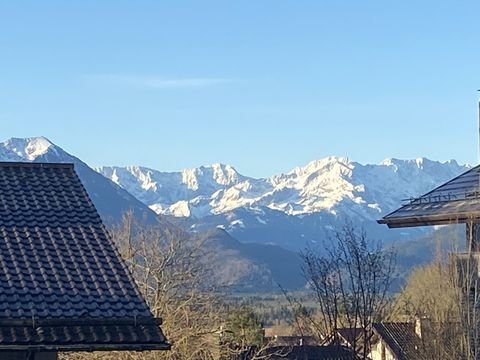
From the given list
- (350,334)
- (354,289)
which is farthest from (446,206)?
(350,334)

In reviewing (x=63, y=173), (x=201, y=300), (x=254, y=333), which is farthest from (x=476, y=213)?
(x=254, y=333)

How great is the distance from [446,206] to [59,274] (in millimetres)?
8202

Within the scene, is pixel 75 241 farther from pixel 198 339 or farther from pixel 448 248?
pixel 198 339

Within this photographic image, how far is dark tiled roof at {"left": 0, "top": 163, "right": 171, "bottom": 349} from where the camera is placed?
409 inches

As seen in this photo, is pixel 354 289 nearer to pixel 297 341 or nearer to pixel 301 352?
pixel 301 352

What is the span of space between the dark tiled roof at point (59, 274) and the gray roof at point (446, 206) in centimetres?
655

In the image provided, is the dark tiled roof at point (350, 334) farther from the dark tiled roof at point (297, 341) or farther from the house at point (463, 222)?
the dark tiled roof at point (297, 341)

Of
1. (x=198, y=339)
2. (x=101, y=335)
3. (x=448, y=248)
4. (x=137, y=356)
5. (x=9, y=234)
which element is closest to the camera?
(x=101, y=335)

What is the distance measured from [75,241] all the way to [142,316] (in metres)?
1.54

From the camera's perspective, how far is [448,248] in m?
19.8

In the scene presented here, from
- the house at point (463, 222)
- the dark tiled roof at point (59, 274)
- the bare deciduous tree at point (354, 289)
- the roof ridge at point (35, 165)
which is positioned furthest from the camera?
the bare deciduous tree at point (354, 289)

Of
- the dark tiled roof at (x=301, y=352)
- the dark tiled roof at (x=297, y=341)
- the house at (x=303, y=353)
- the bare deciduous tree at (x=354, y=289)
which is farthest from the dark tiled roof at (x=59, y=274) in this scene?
the dark tiled roof at (x=297, y=341)

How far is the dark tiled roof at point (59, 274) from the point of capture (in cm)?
1039

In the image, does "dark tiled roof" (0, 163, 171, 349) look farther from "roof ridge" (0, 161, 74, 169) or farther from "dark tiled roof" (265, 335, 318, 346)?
"dark tiled roof" (265, 335, 318, 346)
